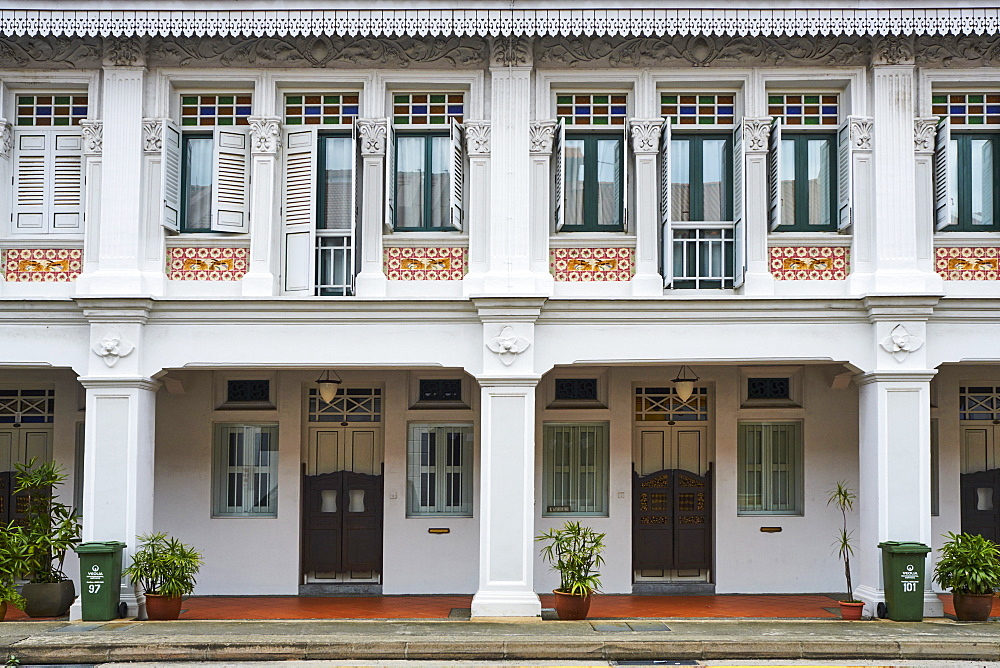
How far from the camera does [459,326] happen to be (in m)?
13.9

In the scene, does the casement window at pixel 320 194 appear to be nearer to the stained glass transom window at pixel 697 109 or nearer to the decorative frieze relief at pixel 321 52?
the decorative frieze relief at pixel 321 52

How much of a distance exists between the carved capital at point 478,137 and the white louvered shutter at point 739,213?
301 cm

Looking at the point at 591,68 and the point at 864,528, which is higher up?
the point at 591,68

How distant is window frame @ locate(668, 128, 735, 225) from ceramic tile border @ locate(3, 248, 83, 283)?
24.2ft

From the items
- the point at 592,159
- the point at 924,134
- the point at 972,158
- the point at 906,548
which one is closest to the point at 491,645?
the point at 906,548

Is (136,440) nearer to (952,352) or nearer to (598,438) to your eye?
(598,438)

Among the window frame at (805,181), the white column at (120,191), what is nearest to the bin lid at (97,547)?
the white column at (120,191)

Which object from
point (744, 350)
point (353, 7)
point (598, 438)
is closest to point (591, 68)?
point (353, 7)

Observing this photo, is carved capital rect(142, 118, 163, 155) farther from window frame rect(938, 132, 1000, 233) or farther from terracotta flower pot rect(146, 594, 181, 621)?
window frame rect(938, 132, 1000, 233)

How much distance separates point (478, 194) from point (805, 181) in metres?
4.08

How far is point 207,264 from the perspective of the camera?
14188mm

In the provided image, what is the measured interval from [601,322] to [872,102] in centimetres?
424

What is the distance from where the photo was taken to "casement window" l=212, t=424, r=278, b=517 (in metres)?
16.1

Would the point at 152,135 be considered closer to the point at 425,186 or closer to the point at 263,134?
the point at 263,134
